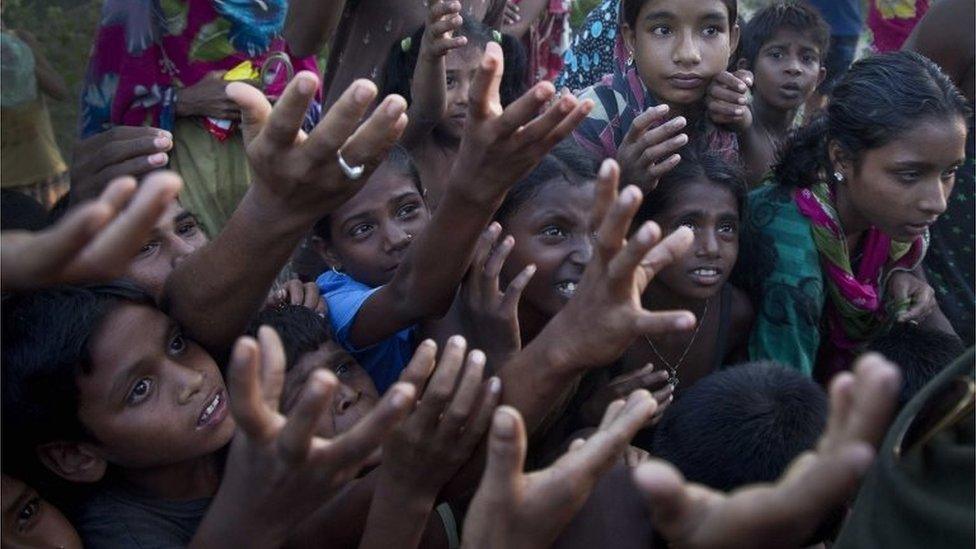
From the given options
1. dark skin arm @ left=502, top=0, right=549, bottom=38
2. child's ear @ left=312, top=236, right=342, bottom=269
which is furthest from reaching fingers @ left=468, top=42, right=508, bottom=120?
dark skin arm @ left=502, top=0, right=549, bottom=38

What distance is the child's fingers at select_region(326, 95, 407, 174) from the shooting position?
1.71 m

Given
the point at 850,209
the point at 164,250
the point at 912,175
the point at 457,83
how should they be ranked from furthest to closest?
the point at 457,83, the point at 850,209, the point at 912,175, the point at 164,250

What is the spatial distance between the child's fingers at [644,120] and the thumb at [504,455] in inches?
46.1

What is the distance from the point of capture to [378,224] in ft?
8.48

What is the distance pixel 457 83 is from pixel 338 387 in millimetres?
1281

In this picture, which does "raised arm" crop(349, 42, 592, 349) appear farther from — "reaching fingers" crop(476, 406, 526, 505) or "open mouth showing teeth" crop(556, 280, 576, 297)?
"reaching fingers" crop(476, 406, 526, 505)

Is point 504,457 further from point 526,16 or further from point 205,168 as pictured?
point 526,16

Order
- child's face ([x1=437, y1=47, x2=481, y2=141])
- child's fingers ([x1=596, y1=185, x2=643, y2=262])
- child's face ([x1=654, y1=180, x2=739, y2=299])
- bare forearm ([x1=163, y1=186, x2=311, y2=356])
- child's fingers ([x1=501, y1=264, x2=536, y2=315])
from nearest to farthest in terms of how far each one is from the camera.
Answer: child's fingers ([x1=596, y1=185, x2=643, y2=262]) < bare forearm ([x1=163, y1=186, x2=311, y2=356]) < child's fingers ([x1=501, y1=264, x2=536, y2=315]) < child's face ([x1=654, y1=180, x2=739, y2=299]) < child's face ([x1=437, y1=47, x2=481, y2=141])

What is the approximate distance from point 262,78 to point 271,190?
1253 millimetres

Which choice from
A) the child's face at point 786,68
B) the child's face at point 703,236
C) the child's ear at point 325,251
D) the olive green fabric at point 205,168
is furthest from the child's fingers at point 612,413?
the child's face at point 786,68

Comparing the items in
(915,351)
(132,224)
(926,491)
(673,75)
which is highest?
(132,224)

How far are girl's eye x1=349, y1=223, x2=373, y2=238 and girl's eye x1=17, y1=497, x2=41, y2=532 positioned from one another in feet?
3.35

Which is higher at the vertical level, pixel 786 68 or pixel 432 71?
pixel 432 71

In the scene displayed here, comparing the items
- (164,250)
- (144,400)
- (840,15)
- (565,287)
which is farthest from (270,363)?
(840,15)
